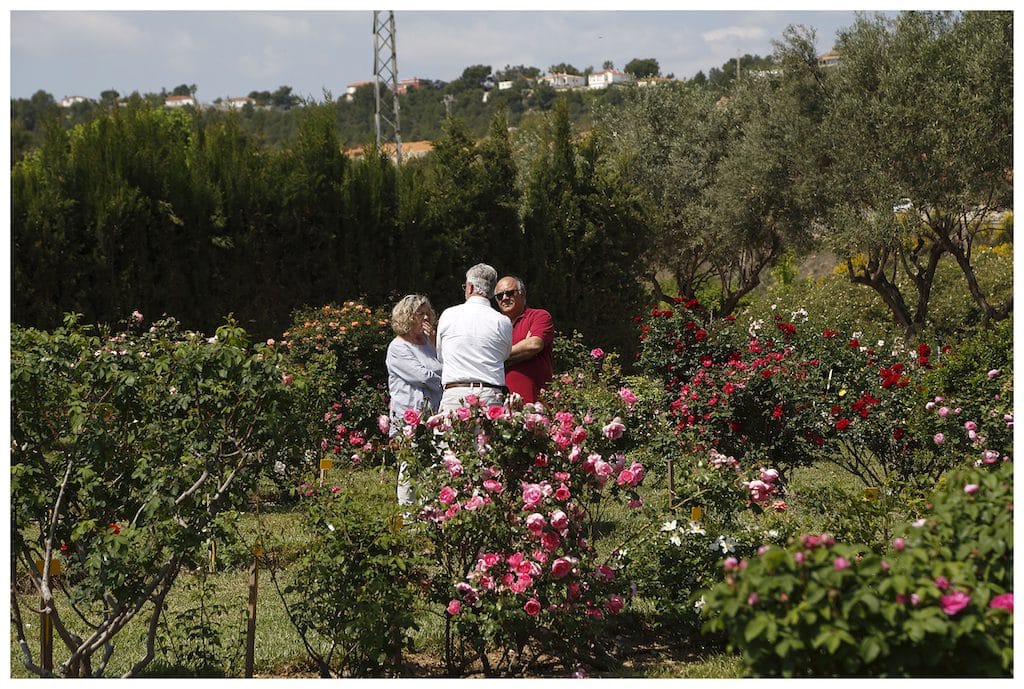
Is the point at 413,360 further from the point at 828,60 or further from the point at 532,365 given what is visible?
the point at 828,60

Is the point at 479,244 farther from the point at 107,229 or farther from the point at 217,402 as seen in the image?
the point at 217,402

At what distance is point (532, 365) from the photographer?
547cm

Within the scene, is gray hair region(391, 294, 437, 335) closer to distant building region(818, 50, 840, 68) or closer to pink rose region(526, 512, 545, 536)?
pink rose region(526, 512, 545, 536)

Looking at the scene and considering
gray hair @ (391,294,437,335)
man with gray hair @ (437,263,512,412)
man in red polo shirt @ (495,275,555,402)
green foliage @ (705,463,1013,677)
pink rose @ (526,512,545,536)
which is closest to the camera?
green foliage @ (705,463,1013,677)

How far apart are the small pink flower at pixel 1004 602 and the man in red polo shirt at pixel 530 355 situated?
3.20 m

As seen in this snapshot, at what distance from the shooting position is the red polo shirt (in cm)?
541

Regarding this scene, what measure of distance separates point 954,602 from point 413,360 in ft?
13.3

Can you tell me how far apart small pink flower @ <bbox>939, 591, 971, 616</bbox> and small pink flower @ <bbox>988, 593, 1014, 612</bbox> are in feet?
0.37

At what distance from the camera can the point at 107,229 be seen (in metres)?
9.89

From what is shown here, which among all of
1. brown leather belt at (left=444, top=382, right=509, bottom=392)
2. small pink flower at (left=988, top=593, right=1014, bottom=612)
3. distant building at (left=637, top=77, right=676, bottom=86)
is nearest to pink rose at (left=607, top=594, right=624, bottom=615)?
brown leather belt at (left=444, top=382, right=509, bottom=392)

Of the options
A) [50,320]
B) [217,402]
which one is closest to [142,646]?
[217,402]

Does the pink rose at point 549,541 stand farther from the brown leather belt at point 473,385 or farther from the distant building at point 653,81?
the distant building at point 653,81

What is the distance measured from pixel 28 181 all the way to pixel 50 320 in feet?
4.52

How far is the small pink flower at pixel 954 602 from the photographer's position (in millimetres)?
2193
